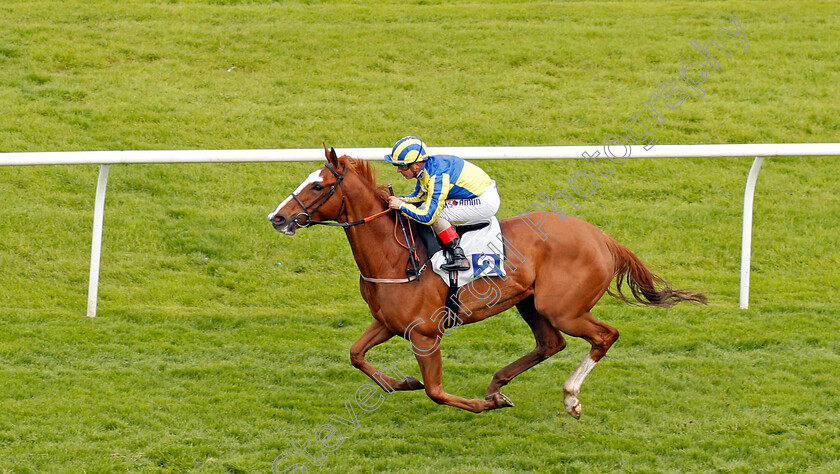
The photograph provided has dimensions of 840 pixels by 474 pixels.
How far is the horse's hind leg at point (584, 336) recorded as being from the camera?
5.11 m

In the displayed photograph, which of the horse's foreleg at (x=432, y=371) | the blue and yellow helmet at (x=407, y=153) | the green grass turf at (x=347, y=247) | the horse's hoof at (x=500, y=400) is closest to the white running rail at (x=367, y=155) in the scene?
the green grass turf at (x=347, y=247)

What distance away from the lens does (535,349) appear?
546cm

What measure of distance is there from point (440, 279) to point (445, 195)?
482 millimetres

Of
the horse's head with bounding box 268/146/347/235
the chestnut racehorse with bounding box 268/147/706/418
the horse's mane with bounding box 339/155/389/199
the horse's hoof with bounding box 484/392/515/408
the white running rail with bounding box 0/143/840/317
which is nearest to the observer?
the horse's head with bounding box 268/146/347/235

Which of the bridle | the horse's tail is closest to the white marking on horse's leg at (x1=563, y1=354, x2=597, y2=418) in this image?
the horse's tail

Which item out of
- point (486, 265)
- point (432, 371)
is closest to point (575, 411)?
point (432, 371)

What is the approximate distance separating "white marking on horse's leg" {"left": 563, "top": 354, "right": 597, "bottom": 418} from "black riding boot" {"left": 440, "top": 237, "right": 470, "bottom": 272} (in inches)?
34.1

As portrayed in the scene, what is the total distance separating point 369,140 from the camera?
9117mm

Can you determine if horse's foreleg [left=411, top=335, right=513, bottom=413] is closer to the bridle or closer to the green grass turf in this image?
the green grass turf

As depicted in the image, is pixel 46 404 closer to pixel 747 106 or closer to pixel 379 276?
pixel 379 276

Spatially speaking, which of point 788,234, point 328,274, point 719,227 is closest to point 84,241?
point 328,274

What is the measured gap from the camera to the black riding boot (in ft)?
16.5

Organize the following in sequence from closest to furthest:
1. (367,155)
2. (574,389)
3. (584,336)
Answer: (574,389), (584,336), (367,155)

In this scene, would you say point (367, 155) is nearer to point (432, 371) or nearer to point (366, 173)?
point (366, 173)
